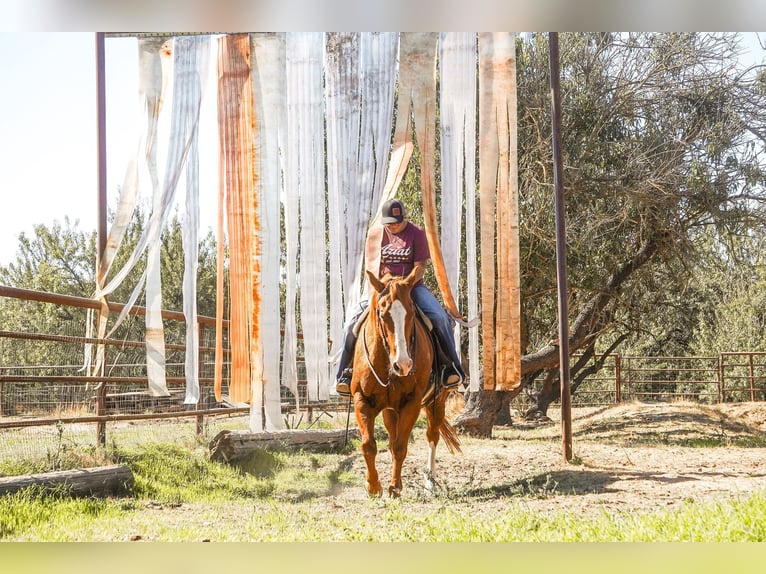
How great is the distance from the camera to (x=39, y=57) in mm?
A: 6535

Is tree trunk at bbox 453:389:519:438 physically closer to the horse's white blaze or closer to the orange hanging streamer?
the orange hanging streamer

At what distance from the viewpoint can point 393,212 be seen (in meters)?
6.07

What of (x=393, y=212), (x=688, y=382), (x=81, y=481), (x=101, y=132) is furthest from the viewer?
(x=688, y=382)

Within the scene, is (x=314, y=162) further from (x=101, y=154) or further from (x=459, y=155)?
(x=101, y=154)

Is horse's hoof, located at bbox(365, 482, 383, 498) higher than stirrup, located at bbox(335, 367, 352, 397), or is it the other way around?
stirrup, located at bbox(335, 367, 352, 397)

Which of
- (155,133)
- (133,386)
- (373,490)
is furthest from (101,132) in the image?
(373,490)

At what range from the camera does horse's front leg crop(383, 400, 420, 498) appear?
5.54 m

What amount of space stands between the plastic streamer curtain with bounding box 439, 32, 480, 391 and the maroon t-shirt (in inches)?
26.0

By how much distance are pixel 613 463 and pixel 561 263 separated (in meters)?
1.81

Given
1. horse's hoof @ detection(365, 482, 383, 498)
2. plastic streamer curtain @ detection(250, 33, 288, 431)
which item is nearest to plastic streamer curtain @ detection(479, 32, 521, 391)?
horse's hoof @ detection(365, 482, 383, 498)

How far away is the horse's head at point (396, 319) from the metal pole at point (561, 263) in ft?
6.13

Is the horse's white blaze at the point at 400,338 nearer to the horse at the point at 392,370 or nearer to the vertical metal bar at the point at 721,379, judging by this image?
the horse at the point at 392,370
